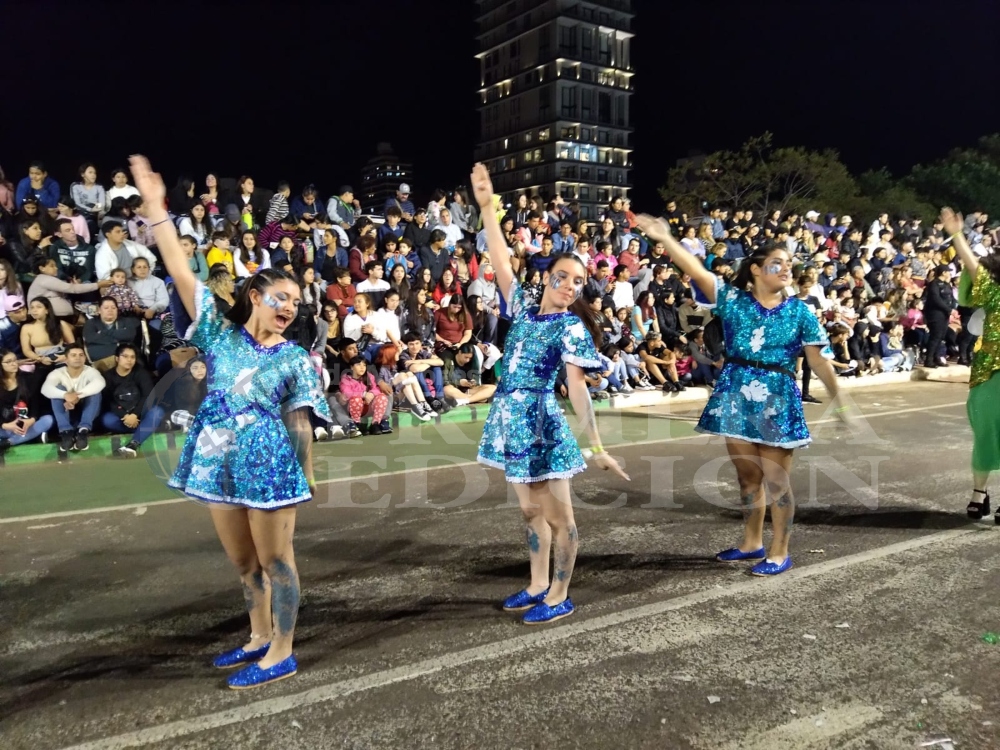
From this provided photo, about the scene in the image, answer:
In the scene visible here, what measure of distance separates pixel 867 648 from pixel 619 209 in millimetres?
13219

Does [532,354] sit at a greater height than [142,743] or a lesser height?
greater

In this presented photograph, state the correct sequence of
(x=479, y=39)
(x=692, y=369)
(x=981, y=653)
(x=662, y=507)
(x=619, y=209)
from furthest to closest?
(x=479, y=39) → (x=619, y=209) → (x=692, y=369) → (x=662, y=507) → (x=981, y=653)

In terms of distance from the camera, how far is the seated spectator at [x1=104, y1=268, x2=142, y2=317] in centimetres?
869

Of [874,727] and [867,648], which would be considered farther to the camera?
[867,648]

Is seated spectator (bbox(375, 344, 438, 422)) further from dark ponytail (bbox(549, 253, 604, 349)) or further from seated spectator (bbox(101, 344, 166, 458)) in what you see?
dark ponytail (bbox(549, 253, 604, 349))

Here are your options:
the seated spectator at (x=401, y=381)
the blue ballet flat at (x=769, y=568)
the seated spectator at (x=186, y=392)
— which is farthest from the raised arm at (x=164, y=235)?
the seated spectator at (x=401, y=381)

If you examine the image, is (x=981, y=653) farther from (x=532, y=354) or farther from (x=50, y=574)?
(x=50, y=574)

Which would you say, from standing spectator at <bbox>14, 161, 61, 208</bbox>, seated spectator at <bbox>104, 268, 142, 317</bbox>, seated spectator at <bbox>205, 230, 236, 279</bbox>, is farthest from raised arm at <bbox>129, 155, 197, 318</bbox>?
standing spectator at <bbox>14, 161, 61, 208</bbox>

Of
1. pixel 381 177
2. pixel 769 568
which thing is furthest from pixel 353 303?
pixel 381 177

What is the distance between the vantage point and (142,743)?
285 cm

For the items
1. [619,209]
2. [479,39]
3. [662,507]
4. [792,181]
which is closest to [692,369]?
[619,209]

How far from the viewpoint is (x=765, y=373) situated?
4.48m

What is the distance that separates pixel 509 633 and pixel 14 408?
21.3ft

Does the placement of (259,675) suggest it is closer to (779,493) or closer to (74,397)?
(779,493)
